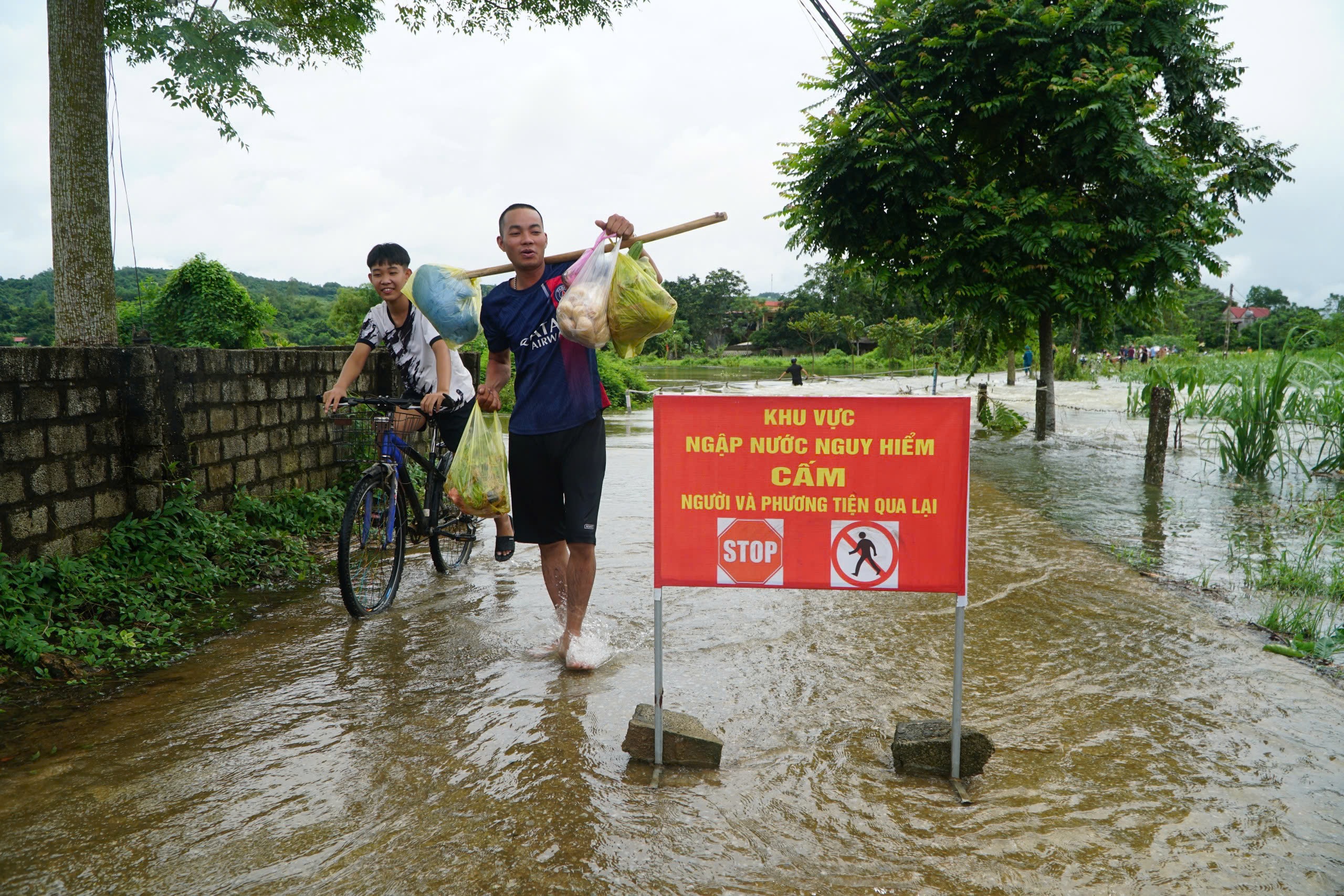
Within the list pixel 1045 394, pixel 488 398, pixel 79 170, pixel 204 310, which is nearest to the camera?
pixel 488 398

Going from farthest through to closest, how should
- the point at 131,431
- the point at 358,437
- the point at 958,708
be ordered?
the point at 358,437 < the point at 131,431 < the point at 958,708

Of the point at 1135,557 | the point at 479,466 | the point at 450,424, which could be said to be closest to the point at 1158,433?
the point at 1135,557

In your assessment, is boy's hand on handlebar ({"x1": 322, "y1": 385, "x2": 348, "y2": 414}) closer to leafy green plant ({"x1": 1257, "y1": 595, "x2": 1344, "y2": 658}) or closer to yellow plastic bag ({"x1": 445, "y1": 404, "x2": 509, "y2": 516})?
yellow plastic bag ({"x1": 445, "y1": 404, "x2": 509, "y2": 516})

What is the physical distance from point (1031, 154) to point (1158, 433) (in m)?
5.41

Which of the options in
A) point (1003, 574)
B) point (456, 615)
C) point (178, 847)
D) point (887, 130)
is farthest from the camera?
point (887, 130)

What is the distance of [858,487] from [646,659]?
5.28 ft

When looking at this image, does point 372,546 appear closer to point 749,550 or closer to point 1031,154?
point 749,550

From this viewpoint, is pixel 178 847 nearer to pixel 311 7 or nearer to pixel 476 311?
pixel 476 311

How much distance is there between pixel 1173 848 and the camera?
2.56 meters

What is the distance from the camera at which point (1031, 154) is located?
1309 centimetres

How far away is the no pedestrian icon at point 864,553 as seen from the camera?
10.1 feet

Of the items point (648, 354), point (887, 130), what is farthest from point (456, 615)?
point (648, 354)

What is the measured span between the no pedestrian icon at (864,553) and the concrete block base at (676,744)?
69 centimetres

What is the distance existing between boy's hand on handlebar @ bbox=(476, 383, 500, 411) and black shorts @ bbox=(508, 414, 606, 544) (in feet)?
0.95
